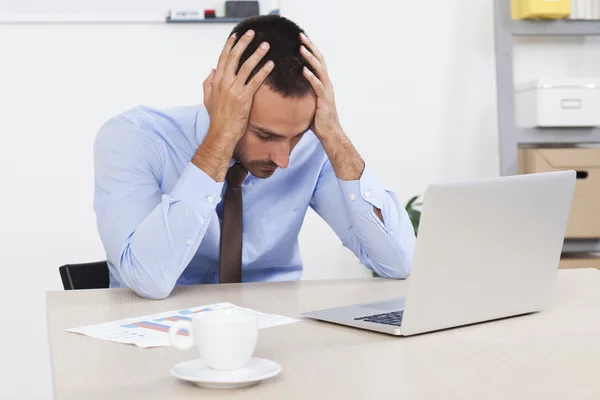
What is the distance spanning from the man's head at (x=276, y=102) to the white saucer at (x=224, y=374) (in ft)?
2.47

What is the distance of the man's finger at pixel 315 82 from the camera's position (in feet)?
5.05

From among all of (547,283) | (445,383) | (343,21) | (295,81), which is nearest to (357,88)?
(343,21)

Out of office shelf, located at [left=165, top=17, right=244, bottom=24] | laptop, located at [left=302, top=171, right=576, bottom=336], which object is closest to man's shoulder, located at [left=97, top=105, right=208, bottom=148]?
laptop, located at [left=302, top=171, right=576, bottom=336]

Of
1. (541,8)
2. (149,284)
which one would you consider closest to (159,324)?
(149,284)

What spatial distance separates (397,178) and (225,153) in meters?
1.59

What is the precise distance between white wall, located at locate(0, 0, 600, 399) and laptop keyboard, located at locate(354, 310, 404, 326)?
1.82 metres

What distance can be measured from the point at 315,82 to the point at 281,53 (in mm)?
86

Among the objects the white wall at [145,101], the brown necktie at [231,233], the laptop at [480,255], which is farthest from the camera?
the white wall at [145,101]

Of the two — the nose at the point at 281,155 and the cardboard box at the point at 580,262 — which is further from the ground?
the nose at the point at 281,155

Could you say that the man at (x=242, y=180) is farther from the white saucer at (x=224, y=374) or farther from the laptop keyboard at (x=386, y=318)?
the white saucer at (x=224, y=374)

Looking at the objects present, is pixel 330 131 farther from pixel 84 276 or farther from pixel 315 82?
pixel 84 276

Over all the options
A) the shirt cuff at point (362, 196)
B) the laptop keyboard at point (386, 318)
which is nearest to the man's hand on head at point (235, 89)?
the shirt cuff at point (362, 196)

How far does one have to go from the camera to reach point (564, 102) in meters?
2.82

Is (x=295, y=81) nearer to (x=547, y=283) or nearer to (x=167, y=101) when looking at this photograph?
(x=547, y=283)
